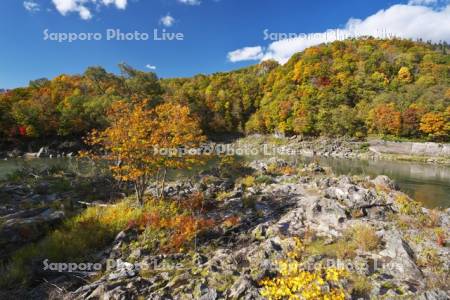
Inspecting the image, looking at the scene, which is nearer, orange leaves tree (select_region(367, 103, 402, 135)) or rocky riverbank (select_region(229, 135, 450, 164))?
rocky riverbank (select_region(229, 135, 450, 164))

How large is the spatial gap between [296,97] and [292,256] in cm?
6819

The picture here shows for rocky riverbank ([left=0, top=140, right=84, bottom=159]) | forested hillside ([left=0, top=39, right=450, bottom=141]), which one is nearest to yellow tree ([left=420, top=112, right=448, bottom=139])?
forested hillside ([left=0, top=39, right=450, bottom=141])

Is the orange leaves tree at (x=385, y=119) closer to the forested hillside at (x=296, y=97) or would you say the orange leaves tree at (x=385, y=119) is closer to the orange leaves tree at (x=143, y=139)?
A: the forested hillside at (x=296, y=97)

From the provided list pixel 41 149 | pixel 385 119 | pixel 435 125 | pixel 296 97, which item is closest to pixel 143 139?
pixel 41 149

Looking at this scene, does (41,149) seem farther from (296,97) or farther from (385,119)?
(385,119)

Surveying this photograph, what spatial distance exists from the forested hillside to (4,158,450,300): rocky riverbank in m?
43.2

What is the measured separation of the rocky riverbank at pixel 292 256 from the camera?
18.1 ft

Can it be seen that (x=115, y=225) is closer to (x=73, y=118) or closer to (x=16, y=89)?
(x=73, y=118)

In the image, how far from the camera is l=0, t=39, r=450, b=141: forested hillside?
47.1m

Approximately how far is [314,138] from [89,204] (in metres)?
53.9

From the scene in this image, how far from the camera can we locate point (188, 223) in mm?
8672

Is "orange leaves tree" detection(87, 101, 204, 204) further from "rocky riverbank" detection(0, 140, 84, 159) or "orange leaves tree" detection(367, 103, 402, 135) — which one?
"orange leaves tree" detection(367, 103, 402, 135)

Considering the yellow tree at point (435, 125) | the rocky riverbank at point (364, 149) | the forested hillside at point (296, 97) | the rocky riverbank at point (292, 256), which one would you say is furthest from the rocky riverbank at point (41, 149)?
the yellow tree at point (435, 125)

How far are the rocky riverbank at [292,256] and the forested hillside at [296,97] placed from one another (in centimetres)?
4320
